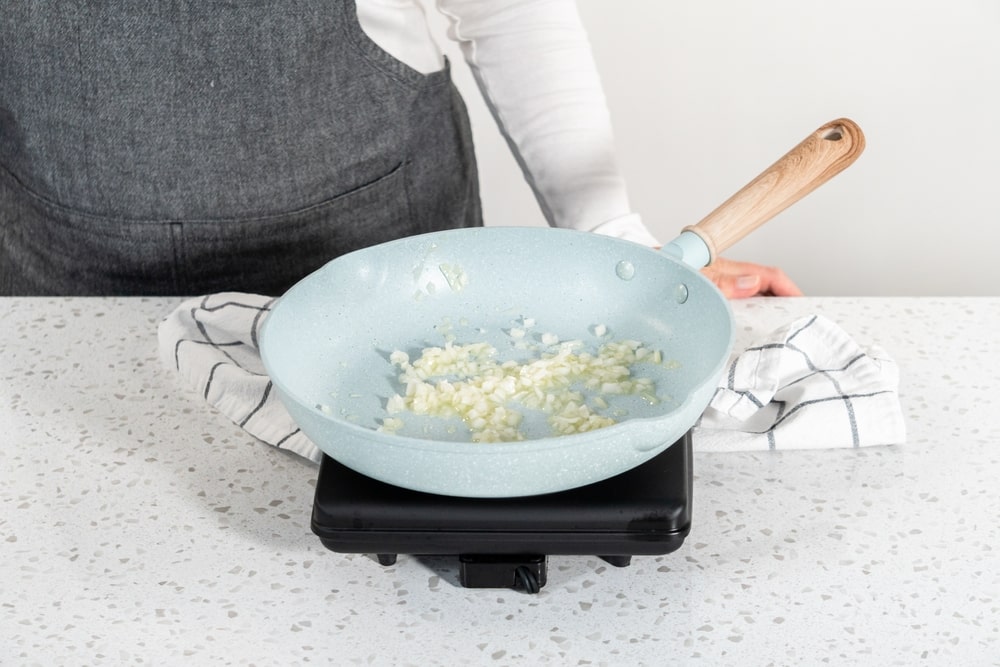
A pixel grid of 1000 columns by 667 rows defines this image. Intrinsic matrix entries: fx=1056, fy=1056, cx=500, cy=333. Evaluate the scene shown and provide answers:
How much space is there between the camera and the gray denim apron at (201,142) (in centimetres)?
103

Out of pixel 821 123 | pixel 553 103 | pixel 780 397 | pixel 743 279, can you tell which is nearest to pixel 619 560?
pixel 780 397

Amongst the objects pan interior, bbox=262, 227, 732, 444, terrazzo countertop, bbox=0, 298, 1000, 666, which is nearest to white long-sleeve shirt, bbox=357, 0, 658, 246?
pan interior, bbox=262, 227, 732, 444

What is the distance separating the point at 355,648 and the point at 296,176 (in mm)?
598

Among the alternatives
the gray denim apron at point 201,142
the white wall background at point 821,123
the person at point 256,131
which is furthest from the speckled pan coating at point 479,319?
the white wall background at point 821,123

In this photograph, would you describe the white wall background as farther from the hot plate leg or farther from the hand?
the hot plate leg

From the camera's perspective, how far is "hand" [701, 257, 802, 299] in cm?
103

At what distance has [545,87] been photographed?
1.11 meters

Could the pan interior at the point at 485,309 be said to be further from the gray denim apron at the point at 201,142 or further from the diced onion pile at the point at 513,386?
the gray denim apron at the point at 201,142

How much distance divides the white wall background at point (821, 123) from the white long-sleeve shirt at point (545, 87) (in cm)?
133

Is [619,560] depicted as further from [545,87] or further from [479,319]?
[545,87]

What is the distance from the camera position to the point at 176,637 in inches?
25.8

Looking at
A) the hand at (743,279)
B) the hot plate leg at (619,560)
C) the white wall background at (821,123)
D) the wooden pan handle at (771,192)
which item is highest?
the wooden pan handle at (771,192)

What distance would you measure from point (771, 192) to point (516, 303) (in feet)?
0.71

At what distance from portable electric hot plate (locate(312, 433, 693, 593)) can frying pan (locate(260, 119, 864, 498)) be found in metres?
0.03
